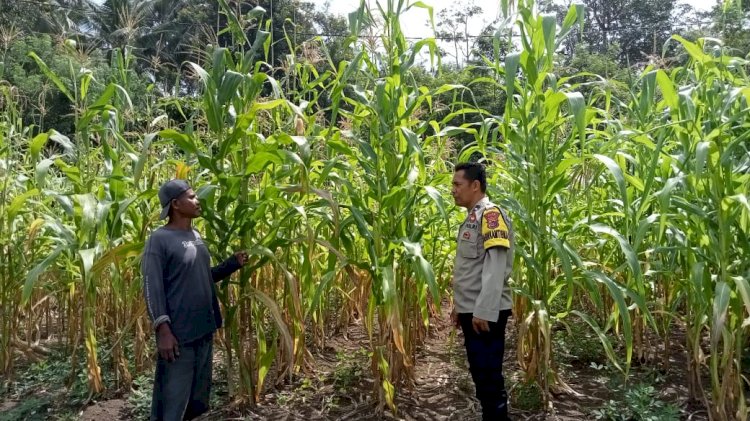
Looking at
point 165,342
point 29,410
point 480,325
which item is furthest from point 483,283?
point 29,410

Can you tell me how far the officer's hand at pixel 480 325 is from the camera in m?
2.55

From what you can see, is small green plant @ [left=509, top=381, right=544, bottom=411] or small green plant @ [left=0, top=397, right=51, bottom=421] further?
small green plant @ [left=0, top=397, right=51, bottom=421]

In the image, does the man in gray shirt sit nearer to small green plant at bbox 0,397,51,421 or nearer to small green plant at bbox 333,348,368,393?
small green plant at bbox 333,348,368,393

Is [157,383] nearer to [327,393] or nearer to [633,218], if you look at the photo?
[327,393]

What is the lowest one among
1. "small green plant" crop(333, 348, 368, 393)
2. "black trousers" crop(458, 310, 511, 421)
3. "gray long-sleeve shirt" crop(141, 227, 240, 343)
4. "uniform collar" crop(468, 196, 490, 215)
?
"small green plant" crop(333, 348, 368, 393)

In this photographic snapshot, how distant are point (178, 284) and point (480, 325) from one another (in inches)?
56.9

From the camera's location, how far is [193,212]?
258cm

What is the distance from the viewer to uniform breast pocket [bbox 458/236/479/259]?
8.87 ft

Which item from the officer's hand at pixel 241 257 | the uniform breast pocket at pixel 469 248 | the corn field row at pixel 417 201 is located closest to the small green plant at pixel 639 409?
the corn field row at pixel 417 201

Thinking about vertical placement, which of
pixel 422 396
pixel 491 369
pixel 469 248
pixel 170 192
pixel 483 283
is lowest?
pixel 422 396

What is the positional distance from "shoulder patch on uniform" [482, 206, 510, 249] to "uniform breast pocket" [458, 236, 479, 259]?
100mm

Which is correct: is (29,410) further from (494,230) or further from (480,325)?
(494,230)

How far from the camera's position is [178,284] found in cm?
252

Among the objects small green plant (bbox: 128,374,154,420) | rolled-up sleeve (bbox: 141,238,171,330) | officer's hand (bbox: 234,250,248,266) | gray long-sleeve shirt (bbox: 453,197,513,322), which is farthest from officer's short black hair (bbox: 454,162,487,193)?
small green plant (bbox: 128,374,154,420)
